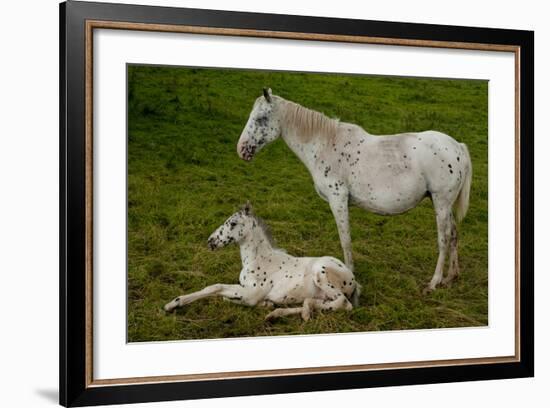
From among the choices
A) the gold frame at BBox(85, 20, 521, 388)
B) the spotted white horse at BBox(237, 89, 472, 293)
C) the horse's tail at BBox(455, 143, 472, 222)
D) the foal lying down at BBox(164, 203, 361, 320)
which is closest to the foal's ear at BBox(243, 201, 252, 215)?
the foal lying down at BBox(164, 203, 361, 320)

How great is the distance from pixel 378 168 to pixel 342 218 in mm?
326

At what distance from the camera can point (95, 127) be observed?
11.1ft

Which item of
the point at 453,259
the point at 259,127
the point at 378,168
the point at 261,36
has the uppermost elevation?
the point at 261,36

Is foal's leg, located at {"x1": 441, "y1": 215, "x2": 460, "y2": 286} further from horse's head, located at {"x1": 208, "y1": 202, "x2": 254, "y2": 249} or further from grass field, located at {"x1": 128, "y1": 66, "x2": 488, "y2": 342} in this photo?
horse's head, located at {"x1": 208, "y1": 202, "x2": 254, "y2": 249}

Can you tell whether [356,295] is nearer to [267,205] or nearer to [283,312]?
[283,312]

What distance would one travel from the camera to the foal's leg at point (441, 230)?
4.01 metres

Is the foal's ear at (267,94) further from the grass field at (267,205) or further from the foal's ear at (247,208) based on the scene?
the foal's ear at (247,208)

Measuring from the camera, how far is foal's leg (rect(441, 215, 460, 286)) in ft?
13.2

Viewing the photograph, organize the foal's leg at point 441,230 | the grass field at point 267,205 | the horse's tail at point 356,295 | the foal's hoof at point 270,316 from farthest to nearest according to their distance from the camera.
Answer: the foal's leg at point 441,230, the horse's tail at point 356,295, the foal's hoof at point 270,316, the grass field at point 267,205

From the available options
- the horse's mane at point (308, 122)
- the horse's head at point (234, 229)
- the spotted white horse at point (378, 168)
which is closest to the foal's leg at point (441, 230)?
the spotted white horse at point (378, 168)

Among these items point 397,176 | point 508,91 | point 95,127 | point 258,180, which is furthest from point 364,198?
point 95,127

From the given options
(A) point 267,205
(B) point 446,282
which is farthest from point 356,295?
(A) point 267,205

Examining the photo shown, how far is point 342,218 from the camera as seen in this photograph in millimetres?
3922

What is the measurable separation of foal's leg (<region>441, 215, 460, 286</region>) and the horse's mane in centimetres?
78
